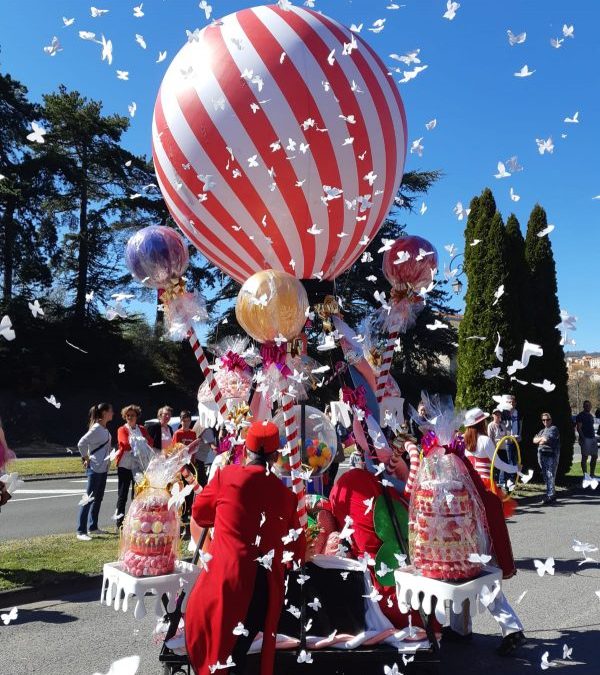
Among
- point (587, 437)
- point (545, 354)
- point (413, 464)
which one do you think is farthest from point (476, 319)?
point (413, 464)

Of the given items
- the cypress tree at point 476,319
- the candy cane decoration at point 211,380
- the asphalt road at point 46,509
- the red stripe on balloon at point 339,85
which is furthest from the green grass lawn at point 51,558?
the cypress tree at point 476,319

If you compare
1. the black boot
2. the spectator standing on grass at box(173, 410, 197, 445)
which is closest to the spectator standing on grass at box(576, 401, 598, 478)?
the spectator standing on grass at box(173, 410, 197, 445)

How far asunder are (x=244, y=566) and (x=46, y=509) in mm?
9108

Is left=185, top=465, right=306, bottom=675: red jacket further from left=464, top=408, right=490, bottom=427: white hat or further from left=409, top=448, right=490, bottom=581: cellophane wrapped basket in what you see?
left=464, top=408, right=490, bottom=427: white hat

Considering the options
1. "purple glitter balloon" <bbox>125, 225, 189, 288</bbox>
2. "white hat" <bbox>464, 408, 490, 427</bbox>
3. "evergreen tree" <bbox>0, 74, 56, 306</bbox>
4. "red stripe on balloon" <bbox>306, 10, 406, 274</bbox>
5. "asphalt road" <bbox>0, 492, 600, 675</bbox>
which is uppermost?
"evergreen tree" <bbox>0, 74, 56, 306</bbox>

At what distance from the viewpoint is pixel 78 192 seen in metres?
29.6

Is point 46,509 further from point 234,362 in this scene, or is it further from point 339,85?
point 339,85

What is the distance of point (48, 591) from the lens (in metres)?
6.18

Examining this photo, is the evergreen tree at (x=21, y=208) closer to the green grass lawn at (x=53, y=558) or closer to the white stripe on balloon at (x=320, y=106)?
the green grass lawn at (x=53, y=558)

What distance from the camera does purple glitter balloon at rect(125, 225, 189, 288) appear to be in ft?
14.4

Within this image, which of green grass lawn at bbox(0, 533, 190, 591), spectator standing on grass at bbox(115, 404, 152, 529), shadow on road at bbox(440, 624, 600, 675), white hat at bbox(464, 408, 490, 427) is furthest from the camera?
spectator standing on grass at bbox(115, 404, 152, 529)

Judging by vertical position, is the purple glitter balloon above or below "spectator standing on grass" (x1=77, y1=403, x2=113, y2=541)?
above

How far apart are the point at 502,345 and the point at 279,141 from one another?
35.7ft

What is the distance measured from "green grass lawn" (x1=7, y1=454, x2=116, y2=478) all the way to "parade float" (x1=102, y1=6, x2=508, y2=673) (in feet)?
41.8
